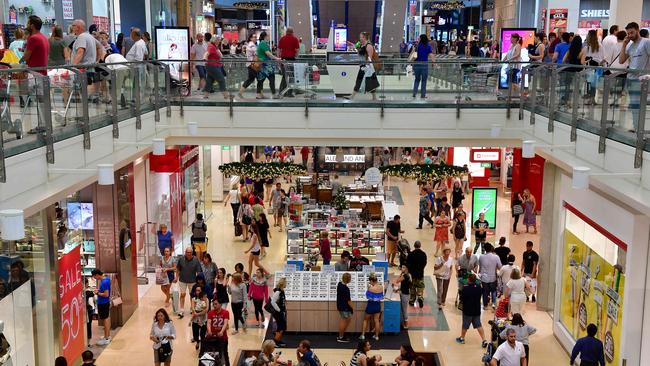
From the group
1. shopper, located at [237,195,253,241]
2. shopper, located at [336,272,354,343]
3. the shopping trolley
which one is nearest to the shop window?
shopper, located at [336,272,354,343]

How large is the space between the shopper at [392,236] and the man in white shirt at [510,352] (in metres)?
6.58

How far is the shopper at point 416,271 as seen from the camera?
1380 centimetres

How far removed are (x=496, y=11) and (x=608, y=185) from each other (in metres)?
35.7

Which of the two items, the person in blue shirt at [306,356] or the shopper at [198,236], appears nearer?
the person in blue shirt at [306,356]

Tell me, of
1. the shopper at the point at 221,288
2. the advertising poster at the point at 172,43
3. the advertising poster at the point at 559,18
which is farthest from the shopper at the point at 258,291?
the advertising poster at the point at 559,18

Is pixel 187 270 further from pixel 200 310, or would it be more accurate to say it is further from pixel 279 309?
pixel 279 309

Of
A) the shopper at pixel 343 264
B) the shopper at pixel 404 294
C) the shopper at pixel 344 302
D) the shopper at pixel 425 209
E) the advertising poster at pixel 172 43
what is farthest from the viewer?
the shopper at pixel 425 209

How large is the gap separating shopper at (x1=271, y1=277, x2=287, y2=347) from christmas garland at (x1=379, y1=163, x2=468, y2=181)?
5182 mm

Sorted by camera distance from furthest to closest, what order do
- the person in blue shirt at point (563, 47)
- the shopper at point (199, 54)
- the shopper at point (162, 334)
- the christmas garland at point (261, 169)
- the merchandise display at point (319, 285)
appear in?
the christmas garland at point (261, 169) → the shopper at point (199, 54) → the person in blue shirt at point (563, 47) → the merchandise display at point (319, 285) → the shopper at point (162, 334)

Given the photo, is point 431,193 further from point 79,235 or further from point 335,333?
point 79,235

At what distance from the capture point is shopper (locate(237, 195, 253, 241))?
60.8 feet

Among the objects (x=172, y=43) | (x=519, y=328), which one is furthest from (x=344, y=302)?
(x=172, y=43)

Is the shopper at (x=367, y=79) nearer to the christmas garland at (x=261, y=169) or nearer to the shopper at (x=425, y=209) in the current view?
the christmas garland at (x=261, y=169)

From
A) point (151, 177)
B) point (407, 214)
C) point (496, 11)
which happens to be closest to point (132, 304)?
point (151, 177)
